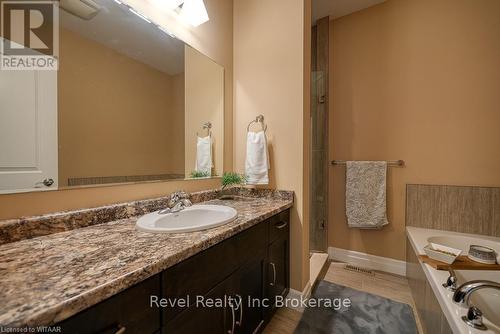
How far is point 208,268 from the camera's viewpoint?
81cm

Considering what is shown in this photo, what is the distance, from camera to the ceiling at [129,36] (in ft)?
3.19

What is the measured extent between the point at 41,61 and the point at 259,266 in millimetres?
1339

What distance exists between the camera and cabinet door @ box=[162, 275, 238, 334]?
70 cm

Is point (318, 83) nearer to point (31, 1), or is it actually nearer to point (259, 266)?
point (259, 266)

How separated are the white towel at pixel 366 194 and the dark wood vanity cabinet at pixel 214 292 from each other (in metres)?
0.97

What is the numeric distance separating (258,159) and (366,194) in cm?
123

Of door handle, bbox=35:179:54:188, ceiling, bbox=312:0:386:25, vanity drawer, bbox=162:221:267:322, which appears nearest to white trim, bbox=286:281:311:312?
vanity drawer, bbox=162:221:267:322

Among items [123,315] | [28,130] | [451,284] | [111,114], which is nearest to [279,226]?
[451,284]

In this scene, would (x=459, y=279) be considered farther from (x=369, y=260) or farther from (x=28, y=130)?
(x=28, y=130)

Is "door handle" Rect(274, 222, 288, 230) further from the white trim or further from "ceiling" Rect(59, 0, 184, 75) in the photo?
"ceiling" Rect(59, 0, 184, 75)

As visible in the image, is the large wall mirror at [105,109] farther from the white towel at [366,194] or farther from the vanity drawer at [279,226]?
the white towel at [366,194]

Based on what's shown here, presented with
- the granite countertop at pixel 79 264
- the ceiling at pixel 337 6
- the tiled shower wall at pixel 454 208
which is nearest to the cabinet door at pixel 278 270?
the granite countertop at pixel 79 264

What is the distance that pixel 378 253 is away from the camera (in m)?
2.11

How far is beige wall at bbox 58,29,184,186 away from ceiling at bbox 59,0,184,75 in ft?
0.11
